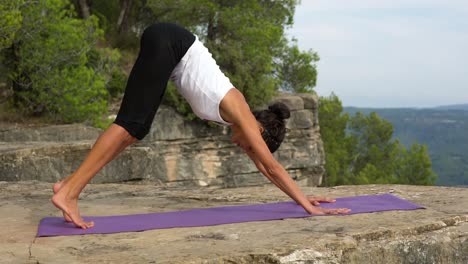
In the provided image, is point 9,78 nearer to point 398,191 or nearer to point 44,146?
point 44,146

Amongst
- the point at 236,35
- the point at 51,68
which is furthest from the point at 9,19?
the point at 236,35

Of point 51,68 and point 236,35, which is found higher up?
point 236,35

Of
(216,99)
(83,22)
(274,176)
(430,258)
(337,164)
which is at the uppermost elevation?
(83,22)

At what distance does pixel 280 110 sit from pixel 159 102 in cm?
103

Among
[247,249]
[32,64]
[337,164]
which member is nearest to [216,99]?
[247,249]

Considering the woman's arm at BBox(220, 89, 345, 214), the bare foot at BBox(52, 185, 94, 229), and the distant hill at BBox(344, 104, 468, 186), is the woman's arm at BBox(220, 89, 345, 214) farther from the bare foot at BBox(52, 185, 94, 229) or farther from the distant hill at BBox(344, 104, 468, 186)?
the distant hill at BBox(344, 104, 468, 186)

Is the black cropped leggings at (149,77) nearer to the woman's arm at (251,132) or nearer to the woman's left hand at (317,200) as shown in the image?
the woman's arm at (251,132)

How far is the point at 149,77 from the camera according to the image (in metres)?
4.61

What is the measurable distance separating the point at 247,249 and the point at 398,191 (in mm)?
2719

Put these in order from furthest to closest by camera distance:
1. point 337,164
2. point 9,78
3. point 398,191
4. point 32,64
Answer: point 337,164, point 9,78, point 32,64, point 398,191

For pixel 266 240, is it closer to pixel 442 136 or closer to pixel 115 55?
pixel 115 55

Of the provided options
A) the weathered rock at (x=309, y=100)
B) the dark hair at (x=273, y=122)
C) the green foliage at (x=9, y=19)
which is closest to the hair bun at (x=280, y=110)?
the dark hair at (x=273, y=122)

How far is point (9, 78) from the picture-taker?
20.9 meters

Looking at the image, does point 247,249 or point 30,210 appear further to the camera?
point 30,210
